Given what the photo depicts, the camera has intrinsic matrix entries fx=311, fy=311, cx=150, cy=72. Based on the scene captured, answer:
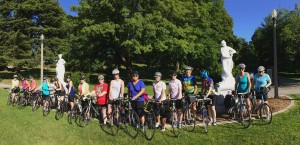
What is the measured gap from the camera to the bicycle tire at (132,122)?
9.18 meters

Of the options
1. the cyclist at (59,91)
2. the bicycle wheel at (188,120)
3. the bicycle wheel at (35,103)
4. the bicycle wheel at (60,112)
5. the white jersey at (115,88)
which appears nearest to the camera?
the bicycle wheel at (188,120)

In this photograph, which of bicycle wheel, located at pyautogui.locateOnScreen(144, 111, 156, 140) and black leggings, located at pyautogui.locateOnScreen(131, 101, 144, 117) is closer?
bicycle wheel, located at pyautogui.locateOnScreen(144, 111, 156, 140)

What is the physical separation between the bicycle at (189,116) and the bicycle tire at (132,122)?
5.15 ft

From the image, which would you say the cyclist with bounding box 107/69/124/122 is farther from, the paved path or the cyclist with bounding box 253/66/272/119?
the paved path

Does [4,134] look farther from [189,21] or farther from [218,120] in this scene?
[189,21]

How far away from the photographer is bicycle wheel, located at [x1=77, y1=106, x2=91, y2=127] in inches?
432

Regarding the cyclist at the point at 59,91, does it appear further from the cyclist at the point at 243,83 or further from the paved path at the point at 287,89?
the paved path at the point at 287,89

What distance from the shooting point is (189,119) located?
10.1 m

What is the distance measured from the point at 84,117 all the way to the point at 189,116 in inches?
149

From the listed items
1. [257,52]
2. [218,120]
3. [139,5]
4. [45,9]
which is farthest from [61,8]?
[218,120]

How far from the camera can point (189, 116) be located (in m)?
10.2

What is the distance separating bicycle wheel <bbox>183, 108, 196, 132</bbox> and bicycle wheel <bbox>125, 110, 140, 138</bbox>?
1.58 m

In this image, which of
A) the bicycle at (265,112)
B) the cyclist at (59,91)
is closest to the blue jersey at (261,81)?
the bicycle at (265,112)

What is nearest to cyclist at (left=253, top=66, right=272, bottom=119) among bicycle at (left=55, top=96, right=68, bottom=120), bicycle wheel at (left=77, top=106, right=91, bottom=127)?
bicycle wheel at (left=77, top=106, right=91, bottom=127)
